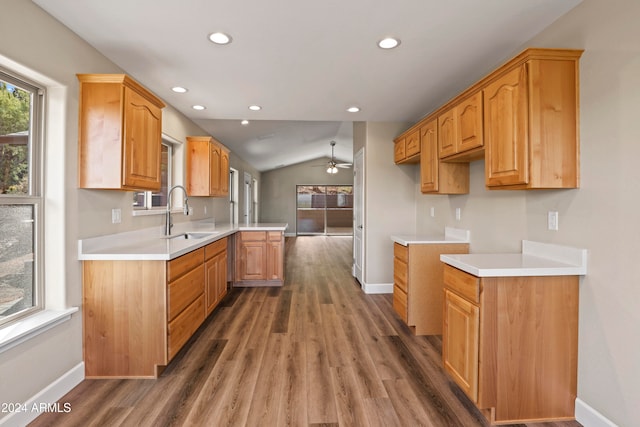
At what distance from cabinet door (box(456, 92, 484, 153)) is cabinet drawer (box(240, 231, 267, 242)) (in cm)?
293

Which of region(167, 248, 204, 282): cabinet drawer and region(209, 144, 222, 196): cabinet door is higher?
region(209, 144, 222, 196): cabinet door

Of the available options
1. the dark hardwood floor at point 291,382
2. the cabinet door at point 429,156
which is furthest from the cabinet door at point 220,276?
the cabinet door at point 429,156

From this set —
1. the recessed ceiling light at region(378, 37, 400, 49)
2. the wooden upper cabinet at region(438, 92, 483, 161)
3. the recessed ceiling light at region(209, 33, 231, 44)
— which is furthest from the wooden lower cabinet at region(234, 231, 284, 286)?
the recessed ceiling light at region(378, 37, 400, 49)

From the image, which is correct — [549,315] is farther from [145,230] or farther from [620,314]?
[145,230]

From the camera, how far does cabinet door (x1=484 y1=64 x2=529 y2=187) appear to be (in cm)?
185

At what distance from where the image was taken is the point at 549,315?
1821 mm

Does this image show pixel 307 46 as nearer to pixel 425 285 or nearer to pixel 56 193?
pixel 56 193

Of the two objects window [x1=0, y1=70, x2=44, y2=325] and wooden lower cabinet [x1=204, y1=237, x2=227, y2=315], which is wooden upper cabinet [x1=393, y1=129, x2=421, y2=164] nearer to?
wooden lower cabinet [x1=204, y1=237, x2=227, y2=315]

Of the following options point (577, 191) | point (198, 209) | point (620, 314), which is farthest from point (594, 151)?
point (198, 209)

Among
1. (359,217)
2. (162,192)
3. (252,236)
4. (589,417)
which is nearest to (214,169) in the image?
(162,192)

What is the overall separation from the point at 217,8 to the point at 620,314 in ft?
8.86

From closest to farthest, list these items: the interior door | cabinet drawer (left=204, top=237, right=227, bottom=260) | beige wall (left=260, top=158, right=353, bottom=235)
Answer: cabinet drawer (left=204, top=237, right=227, bottom=260)
the interior door
beige wall (left=260, top=158, right=353, bottom=235)

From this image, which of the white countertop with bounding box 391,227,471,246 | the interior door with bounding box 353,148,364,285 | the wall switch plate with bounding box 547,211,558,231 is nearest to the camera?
the wall switch plate with bounding box 547,211,558,231

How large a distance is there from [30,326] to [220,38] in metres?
2.07
